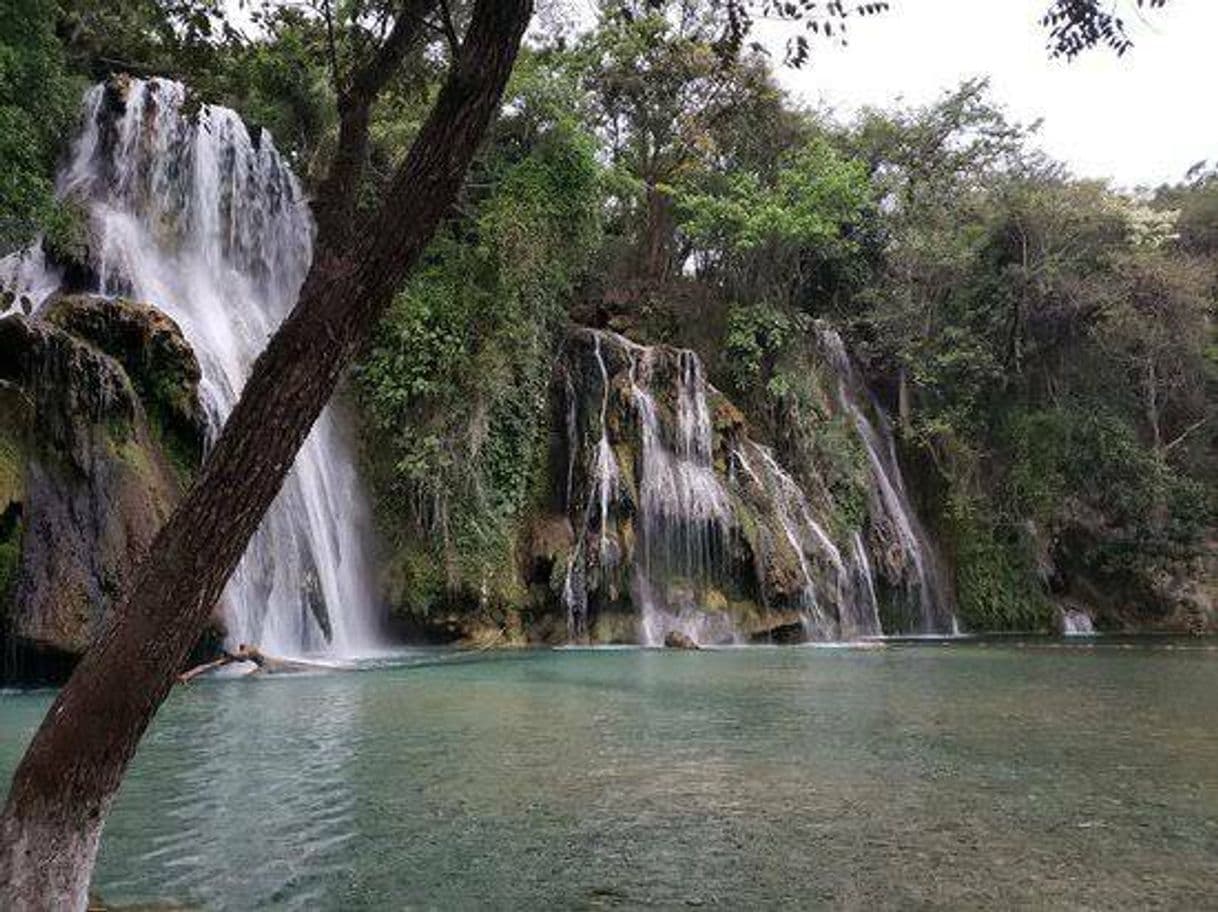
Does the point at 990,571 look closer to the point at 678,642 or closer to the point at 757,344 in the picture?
the point at 757,344

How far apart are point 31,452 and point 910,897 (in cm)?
1021

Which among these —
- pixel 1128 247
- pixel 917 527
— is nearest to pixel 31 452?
pixel 917 527

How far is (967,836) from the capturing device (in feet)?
15.3

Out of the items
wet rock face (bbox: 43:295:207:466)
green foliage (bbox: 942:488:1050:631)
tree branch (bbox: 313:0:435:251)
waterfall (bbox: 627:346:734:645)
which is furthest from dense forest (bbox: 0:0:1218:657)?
tree branch (bbox: 313:0:435:251)

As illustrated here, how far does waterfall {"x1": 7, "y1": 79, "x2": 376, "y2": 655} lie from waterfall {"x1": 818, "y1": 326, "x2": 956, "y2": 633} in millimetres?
12142

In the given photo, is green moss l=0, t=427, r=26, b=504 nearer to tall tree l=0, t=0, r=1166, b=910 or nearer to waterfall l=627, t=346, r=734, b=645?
tall tree l=0, t=0, r=1166, b=910

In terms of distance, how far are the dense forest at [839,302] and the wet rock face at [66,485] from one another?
6825 millimetres

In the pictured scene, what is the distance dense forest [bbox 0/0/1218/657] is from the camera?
19.8m

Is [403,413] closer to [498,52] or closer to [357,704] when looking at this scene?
[357,704]

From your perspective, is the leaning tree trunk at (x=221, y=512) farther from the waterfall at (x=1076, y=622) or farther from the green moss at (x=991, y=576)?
the waterfall at (x=1076, y=622)

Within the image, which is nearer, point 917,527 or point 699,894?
point 699,894

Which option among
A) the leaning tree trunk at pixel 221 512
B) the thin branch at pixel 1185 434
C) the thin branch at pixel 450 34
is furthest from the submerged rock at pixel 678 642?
the thin branch at pixel 1185 434

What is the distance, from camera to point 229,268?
17.7 m

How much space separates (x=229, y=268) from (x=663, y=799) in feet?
48.6
